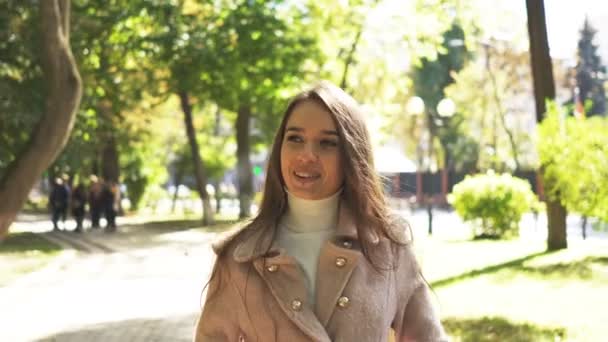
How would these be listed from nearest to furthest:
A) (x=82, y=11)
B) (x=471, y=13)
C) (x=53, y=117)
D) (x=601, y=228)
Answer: (x=53, y=117) < (x=601, y=228) < (x=471, y=13) < (x=82, y=11)

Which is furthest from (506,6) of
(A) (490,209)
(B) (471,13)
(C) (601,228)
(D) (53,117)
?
(D) (53,117)

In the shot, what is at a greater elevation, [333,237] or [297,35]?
[297,35]

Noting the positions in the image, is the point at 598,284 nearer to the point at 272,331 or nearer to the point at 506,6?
the point at 272,331

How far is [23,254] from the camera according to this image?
20.5 m

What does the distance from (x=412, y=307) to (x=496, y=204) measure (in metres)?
21.0

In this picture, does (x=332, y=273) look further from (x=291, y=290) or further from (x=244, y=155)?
(x=244, y=155)

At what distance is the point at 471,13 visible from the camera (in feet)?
81.8

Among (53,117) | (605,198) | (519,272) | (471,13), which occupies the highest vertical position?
Result: (471,13)

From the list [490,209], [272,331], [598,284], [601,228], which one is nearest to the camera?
[272,331]

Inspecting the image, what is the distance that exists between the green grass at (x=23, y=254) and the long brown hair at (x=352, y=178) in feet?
44.6

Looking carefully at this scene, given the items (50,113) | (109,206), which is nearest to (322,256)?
(50,113)

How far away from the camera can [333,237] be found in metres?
2.28

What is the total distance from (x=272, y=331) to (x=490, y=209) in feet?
69.7

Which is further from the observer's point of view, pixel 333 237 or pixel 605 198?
pixel 605 198
